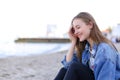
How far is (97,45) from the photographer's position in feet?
8.29

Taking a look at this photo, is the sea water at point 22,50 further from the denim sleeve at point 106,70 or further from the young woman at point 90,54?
the denim sleeve at point 106,70

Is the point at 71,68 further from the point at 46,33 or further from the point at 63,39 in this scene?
the point at 46,33

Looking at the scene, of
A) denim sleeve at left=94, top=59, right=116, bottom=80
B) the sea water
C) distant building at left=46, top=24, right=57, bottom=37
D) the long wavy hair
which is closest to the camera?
denim sleeve at left=94, top=59, right=116, bottom=80

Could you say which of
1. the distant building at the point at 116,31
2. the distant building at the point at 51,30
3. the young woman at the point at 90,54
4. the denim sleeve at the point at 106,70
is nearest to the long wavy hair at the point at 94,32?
the young woman at the point at 90,54

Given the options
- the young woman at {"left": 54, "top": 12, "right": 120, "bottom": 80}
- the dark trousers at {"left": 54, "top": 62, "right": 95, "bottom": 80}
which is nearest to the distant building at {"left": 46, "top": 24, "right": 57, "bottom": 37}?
the young woman at {"left": 54, "top": 12, "right": 120, "bottom": 80}

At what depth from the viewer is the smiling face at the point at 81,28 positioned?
2.61 metres

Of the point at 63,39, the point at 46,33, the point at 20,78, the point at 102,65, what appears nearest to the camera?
the point at 102,65

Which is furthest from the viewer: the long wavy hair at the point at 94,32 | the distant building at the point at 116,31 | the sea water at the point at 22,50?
the distant building at the point at 116,31

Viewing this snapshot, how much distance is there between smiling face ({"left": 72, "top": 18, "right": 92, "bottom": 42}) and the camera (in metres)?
2.61

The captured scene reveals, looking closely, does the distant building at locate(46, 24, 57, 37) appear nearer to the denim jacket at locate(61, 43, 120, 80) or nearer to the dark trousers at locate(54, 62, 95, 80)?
the dark trousers at locate(54, 62, 95, 80)

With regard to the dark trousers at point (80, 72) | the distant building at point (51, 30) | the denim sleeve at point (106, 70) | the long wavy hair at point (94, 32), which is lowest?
the distant building at point (51, 30)

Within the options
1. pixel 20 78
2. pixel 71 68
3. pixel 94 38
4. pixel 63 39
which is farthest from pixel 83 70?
pixel 63 39

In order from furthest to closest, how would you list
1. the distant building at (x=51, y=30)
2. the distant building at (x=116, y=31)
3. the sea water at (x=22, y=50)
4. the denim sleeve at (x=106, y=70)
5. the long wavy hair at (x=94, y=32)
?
the distant building at (x=116, y=31)
the distant building at (x=51, y=30)
the sea water at (x=22, y=50)
the long wavy hair at (x=94, y=32)
the denim sleeve at (x=106, y=70)

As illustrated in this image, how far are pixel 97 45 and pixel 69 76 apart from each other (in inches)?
12.1
